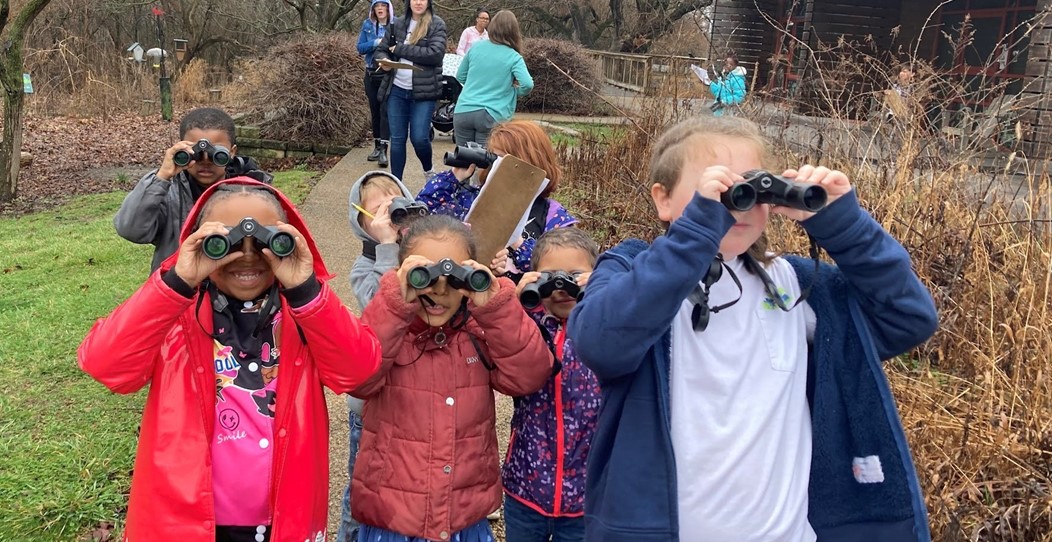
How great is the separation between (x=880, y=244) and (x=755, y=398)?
382 mm

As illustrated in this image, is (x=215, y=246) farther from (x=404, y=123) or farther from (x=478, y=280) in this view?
(x=404, y=123)

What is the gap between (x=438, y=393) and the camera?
2281mm

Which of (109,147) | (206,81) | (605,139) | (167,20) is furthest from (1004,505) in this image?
(167,20)

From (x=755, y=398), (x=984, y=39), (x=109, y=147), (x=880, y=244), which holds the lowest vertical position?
(x=109, y=147)

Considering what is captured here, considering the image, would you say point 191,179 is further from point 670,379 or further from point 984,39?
point 984,39

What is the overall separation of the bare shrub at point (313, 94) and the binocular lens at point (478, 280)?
10.1 meters

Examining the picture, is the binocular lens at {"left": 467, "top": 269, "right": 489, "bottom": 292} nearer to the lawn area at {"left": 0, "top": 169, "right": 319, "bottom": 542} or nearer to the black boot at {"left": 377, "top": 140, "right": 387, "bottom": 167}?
the lawn area at {"left": 0, "top": 169, "right": 319, "bottom": 542}

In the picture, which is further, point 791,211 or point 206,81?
point 206,81

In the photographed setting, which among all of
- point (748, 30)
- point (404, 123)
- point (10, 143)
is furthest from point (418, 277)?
point (748, 30)

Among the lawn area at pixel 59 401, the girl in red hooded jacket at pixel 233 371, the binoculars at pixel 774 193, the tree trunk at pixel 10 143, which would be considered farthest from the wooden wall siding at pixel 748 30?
the binoculars at pixel 774 193

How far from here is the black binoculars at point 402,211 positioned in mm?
2766

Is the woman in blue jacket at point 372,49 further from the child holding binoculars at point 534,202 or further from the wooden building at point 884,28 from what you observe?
the child holding binoculars at point 534,202

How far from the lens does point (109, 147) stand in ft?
48.6

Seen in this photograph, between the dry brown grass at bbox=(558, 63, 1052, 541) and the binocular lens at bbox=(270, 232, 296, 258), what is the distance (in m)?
1.12
